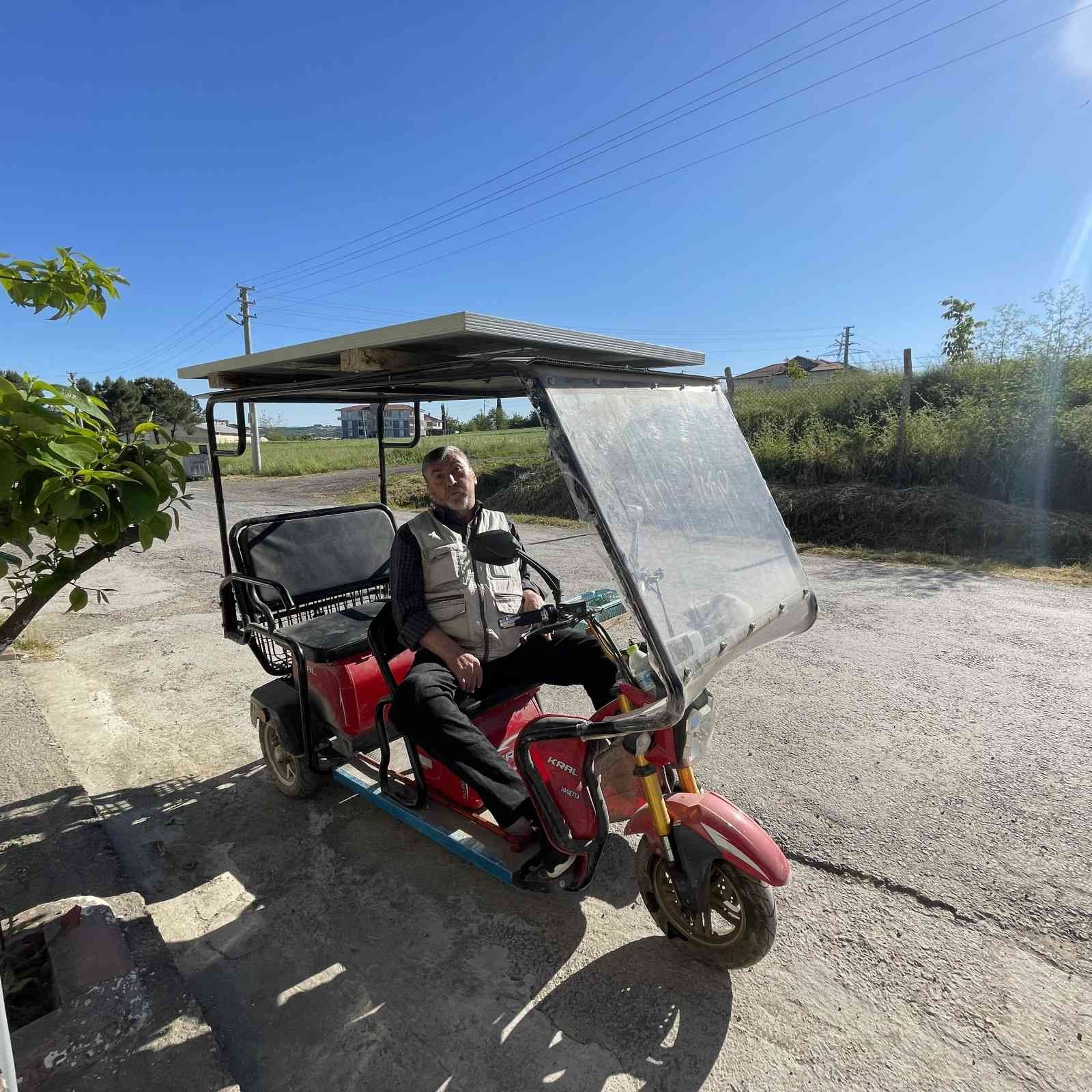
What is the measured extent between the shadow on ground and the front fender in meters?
0.47

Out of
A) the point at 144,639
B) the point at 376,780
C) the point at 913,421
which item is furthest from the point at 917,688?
the point at 913,421

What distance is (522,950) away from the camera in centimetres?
230

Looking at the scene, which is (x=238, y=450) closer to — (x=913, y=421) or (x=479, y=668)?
(x=479, y=668)

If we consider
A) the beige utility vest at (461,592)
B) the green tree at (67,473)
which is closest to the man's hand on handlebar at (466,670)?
the beige utility vest at (461,592)

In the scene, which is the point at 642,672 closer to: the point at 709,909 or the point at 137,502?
the point at 709,909

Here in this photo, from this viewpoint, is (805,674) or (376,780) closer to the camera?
(376,780)

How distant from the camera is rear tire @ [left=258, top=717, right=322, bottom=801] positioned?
3.18 m

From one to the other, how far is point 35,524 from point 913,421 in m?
11.3

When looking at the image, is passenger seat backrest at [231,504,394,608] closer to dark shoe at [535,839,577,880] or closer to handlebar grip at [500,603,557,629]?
handlebar grip at [500,603,557,629]

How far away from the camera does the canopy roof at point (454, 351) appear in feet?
6.07

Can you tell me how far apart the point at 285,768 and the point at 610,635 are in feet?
6.26

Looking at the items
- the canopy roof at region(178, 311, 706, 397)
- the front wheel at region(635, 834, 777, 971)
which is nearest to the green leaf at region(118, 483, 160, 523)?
the canopy roof at region(178, 311, 706, 397)

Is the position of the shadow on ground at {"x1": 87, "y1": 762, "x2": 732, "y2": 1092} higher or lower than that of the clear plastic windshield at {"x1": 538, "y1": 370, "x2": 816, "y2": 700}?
lower

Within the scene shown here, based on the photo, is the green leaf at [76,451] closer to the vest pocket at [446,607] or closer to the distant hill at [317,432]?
the vest pocket at [446,607]
